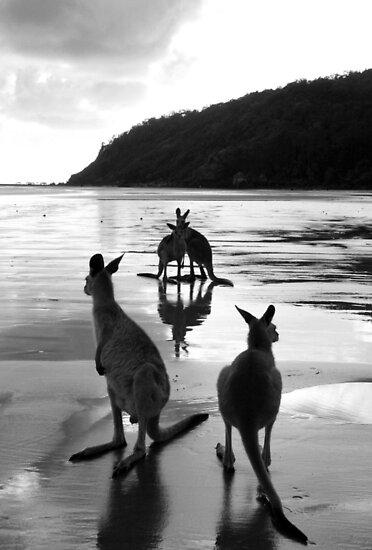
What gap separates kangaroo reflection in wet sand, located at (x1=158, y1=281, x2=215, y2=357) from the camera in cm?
686

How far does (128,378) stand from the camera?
3.94 metres

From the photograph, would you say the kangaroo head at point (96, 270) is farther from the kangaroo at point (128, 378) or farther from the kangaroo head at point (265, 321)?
the kangaroo head at point (265, 321)

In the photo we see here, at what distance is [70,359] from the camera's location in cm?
579

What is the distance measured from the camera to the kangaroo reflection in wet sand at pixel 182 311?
22.5 feet

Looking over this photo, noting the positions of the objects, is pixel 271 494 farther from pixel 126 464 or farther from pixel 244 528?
pixel 126 464

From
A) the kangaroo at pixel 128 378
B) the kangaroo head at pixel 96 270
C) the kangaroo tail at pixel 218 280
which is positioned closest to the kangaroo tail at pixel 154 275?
the kangaroo tail at pixel 218 280

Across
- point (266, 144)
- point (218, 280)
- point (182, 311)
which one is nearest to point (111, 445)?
point (182, 311)

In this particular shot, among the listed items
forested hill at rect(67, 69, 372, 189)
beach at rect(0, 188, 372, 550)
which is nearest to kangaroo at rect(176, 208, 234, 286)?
beach at rect(0, 188, 372, 550)

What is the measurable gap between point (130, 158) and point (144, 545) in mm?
160662

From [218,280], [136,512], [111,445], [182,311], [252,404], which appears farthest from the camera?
[218,280]

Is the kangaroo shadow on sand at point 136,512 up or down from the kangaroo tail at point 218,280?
up

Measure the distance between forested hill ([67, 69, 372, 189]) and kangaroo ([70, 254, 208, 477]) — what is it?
95325 mm

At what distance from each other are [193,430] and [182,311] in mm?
3907

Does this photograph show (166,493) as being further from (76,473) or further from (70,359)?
(70,359)
